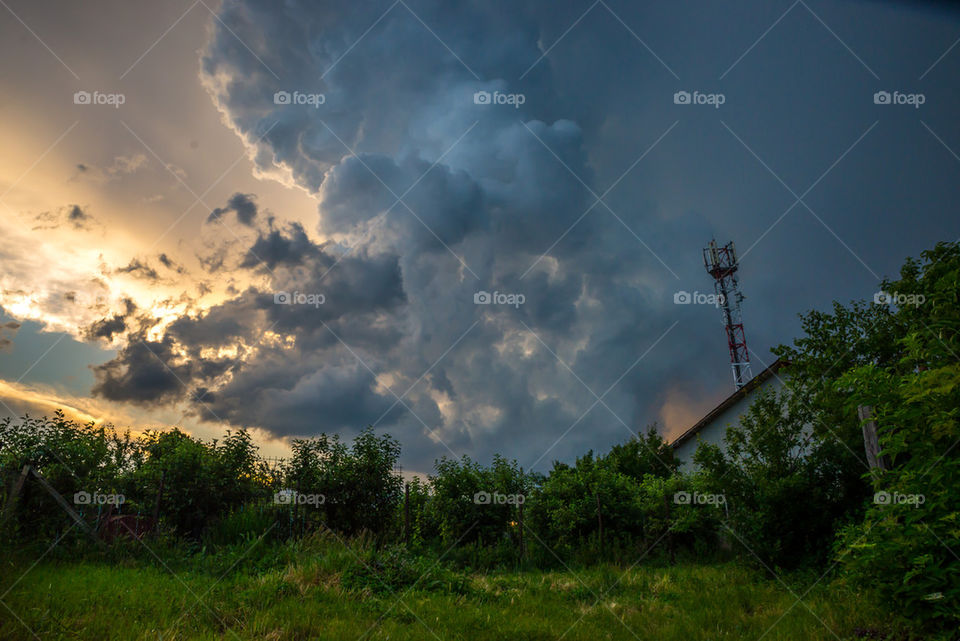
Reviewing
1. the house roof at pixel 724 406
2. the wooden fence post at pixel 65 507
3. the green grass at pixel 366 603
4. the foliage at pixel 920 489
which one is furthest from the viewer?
the house roof at pixel 724 406

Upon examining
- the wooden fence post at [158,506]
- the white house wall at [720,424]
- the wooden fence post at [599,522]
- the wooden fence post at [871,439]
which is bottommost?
the wooden fence post at [599,522]

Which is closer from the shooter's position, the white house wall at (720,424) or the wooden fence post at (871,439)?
the wooden fence post at (871,439)

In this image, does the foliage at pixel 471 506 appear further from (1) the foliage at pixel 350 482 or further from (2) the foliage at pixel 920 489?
(2) the foliage at pixel 920 489

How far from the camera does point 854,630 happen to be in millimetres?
7148

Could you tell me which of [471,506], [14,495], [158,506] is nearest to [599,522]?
[471,506]

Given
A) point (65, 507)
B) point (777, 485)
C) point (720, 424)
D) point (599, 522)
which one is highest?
point (720, 424)

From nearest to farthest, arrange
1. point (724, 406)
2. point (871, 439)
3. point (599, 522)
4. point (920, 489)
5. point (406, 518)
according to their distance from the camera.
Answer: point (920, 489) → point (871, 439) → point (406, 518) → point (599, 522) → point (724, 406)

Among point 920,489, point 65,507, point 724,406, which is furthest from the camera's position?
point 724,406

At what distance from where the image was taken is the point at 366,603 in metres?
7.88

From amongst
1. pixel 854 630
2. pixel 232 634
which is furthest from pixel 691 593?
pixel 232 634

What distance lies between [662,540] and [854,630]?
10.4 metres

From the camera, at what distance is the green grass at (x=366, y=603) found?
6.30 meters

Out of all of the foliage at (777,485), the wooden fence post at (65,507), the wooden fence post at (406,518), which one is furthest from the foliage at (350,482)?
the foliage at (777,485)

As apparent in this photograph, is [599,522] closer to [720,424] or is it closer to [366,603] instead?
[366,603]
